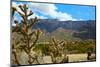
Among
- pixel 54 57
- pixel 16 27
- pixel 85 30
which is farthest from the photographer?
pixel 85 30

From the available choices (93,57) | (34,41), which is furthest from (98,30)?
(34,41)

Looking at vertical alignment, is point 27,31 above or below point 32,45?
above

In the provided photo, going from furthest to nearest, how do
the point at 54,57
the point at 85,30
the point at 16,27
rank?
the point at 85,30 → the point at 54,57 → the point at 16,27

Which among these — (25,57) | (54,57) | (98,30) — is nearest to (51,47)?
(54,57)

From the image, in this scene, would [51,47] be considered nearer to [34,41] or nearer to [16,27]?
[34,41]

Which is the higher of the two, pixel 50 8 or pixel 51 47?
pixel 50 8

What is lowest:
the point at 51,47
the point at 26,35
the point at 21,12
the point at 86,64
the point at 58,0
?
the point at 86,64

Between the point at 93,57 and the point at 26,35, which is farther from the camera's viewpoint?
the point at 93,57
